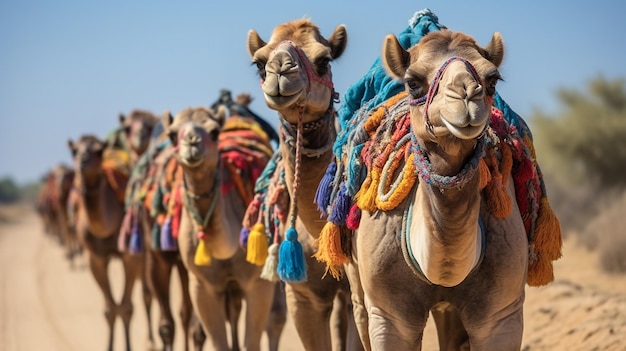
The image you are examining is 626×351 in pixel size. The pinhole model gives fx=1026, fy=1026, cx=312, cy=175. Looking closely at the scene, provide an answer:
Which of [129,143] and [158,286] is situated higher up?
[129,143]

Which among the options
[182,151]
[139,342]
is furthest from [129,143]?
[182,151]

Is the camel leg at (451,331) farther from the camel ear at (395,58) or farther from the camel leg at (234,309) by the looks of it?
the camel leg at (234,309)

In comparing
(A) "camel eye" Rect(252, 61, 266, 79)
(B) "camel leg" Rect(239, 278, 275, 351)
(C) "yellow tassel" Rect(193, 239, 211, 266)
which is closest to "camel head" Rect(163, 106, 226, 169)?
(C) "yellow tassel" Rect(193, 239, 211, 266)

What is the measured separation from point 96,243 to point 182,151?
5655 millimetres

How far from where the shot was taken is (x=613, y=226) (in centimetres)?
1644

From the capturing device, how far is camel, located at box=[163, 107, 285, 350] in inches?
342

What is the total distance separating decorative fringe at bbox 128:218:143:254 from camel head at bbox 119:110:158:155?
248 centimetres

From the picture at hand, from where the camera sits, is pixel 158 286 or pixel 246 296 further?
pixel 158 286

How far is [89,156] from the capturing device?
1467 centimetres

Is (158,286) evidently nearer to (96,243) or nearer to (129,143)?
(96,243)

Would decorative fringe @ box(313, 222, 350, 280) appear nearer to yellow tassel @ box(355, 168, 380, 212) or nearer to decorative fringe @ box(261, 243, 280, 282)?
yellow tassel @ box(355, 168, 380, 212)

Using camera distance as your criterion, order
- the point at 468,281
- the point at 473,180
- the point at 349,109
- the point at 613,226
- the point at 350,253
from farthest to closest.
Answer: the point at 613,226 → the point at 349,109 → the point at 350,253 → the point at 468,281 → the point at 473,180

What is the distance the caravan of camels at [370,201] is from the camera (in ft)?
15.3

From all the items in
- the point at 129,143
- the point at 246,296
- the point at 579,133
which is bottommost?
the point at 246,296
